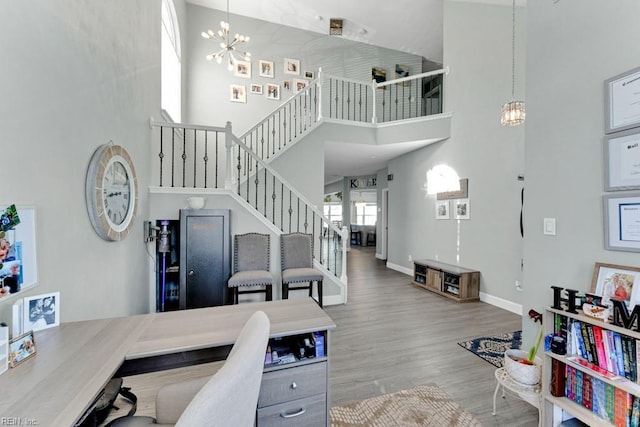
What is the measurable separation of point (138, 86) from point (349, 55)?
228 inches

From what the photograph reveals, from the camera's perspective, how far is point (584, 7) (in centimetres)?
170

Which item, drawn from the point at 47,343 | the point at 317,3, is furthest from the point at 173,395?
the point at 317,3

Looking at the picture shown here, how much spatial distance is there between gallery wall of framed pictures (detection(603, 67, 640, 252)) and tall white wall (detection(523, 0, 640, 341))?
5cm

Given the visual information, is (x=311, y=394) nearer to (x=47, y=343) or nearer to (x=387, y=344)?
(x=47, y=343)

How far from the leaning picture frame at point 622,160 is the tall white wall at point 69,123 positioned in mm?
3146

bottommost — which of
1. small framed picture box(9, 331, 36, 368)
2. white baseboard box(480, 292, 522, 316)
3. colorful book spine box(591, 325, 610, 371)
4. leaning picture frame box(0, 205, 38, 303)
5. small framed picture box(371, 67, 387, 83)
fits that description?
white baseboard box(480, 292, 522, 316)

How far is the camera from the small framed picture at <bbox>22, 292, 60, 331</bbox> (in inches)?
49.9

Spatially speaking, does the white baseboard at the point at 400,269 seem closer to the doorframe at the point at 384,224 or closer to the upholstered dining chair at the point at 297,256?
the doorframe at the point at 384,224

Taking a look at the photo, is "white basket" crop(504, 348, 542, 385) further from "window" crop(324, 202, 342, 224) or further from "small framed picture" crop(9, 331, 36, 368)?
"window" crop(324, 202, 342, 224)

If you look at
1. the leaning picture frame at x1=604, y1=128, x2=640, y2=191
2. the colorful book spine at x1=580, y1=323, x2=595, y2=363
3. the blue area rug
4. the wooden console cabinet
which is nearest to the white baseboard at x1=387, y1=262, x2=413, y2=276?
the wooden console cabinet

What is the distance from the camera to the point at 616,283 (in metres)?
1.51

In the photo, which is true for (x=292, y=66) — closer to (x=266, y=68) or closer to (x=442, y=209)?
(x=266, y=68)

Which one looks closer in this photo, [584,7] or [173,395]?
[173,395]

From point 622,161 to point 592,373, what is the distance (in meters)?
1.16
